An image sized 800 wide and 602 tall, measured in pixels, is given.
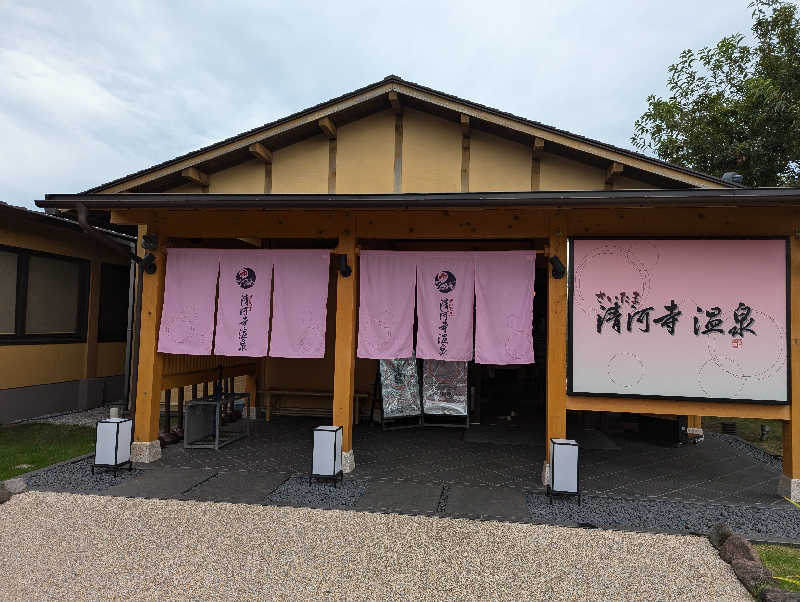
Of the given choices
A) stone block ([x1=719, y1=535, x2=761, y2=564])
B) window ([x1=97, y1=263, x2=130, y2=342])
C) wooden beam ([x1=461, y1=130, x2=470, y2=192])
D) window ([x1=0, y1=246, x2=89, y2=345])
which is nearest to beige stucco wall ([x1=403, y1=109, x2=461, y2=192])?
wooden beam ([x1=461, y1=130, x2=470, y2=192])

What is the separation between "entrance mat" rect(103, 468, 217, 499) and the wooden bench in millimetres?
3479

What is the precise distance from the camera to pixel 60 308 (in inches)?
412

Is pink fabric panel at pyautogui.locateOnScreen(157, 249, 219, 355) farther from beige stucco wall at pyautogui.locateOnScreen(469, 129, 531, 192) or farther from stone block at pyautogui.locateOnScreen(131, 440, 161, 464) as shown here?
beige stucco wall at pyautogui.locateOnScreen(469, 129, 531, 192)

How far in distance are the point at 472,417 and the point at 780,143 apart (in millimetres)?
11599

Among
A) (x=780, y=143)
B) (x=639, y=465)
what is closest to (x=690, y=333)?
(x=639, y=465)

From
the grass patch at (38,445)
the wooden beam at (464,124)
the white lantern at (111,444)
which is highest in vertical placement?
the wooden beam at (464,124)

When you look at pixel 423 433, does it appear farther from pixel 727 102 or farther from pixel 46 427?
pixel 727 102

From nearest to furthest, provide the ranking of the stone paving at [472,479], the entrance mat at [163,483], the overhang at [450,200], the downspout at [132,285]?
the overhang at [450,200]
the stone paving at [472,479]
the entrance mat at [163,483]
the downspout at [132,285]

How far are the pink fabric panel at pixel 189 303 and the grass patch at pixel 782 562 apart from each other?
7013 millimetres

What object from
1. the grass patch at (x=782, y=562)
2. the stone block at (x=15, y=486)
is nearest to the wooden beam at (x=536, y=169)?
the grass patch at (x=782, y=562)

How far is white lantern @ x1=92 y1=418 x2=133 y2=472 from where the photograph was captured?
6.41 meters

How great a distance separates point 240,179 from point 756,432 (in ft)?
39.2

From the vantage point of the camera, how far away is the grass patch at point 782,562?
3.86 meters

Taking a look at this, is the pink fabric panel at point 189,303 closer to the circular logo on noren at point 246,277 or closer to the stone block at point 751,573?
the circular logo on noren at point 246,277
